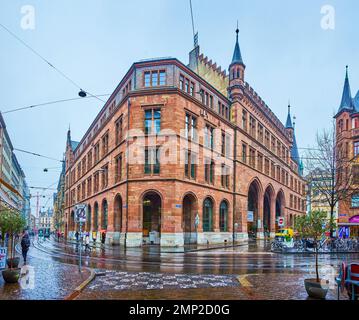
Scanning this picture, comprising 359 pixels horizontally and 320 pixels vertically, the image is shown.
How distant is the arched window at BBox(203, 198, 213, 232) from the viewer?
34.1 meters

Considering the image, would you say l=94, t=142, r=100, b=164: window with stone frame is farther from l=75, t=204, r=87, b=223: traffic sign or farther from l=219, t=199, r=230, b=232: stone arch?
l=75, t=204, r=87, b=223: traffic sign

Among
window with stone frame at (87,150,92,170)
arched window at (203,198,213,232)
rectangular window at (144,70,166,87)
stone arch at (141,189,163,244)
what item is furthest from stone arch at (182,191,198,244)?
window with stone frame at (87,150,92,170)

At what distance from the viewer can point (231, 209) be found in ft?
127

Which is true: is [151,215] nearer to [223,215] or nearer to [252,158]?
[223,215]

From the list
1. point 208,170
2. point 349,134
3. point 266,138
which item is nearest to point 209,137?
point 208,170

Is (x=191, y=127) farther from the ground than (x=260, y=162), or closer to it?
farther from the ground

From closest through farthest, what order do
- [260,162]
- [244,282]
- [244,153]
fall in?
[244,282]
[244,153]
[260,162]

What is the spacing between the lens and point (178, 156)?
29859 mm

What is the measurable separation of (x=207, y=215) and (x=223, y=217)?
3.76 meters

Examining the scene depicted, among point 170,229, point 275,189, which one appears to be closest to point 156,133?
point 170,229

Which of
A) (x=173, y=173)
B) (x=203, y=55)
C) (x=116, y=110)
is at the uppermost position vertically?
(x=203, y=55)
